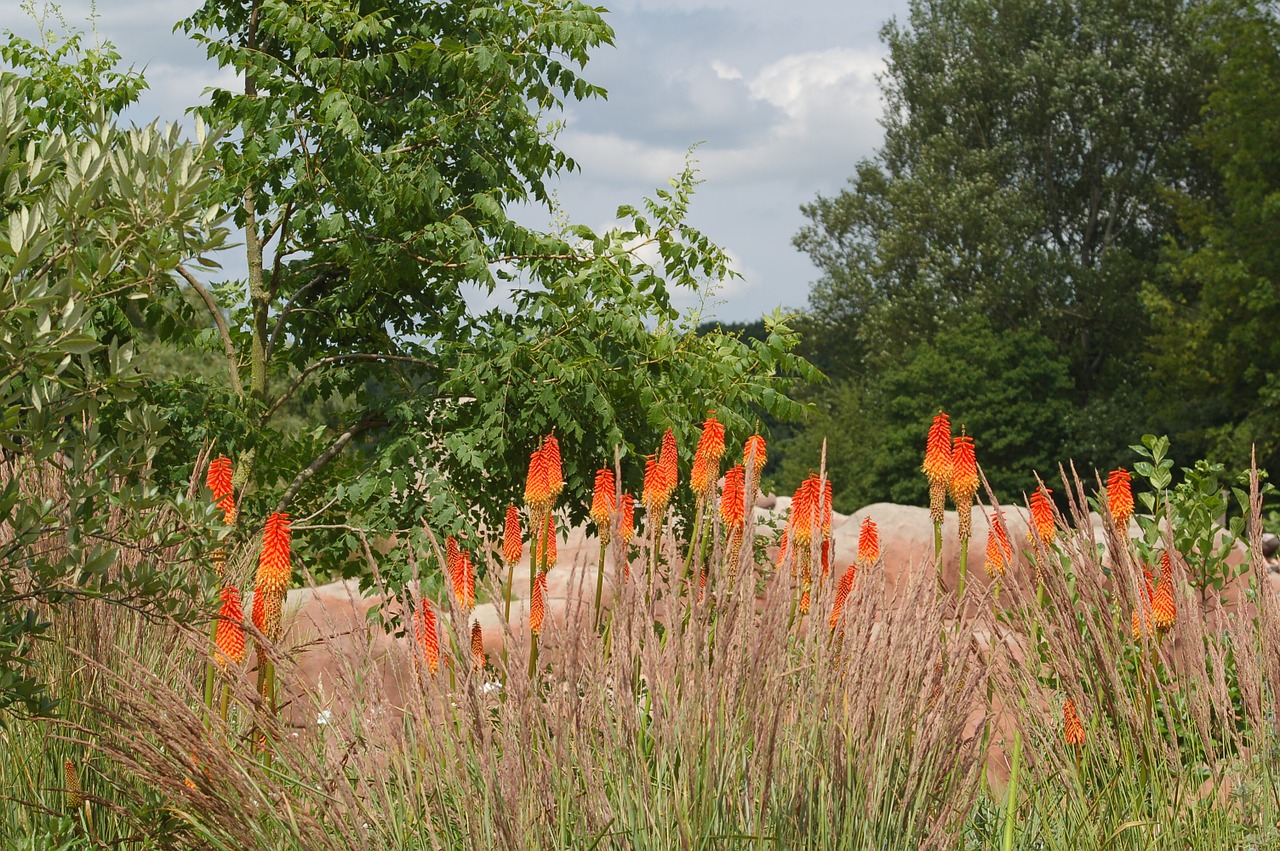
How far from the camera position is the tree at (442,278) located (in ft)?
19.8

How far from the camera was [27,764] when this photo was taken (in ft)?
11.3

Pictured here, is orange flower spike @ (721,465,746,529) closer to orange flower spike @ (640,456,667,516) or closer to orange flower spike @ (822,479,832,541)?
orange flower spike @ (640,456,667,516)

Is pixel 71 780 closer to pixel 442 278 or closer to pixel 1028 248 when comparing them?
pixel 442 278

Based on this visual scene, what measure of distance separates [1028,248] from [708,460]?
23.7 meters

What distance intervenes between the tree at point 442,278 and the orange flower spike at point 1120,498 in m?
2.59

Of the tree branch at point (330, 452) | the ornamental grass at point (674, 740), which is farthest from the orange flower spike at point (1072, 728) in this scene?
the tree branch at point (330, 452)

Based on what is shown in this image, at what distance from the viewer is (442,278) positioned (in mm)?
6809

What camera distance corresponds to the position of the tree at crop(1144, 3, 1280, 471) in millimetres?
19281

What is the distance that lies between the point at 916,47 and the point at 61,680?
86.1ft

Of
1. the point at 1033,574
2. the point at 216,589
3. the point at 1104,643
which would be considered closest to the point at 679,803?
the point at 1104,643

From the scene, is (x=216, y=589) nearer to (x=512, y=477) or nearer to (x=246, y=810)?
(x=246, y=810)

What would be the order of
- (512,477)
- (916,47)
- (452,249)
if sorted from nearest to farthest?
(452,249)
(512,477)
(916,47)

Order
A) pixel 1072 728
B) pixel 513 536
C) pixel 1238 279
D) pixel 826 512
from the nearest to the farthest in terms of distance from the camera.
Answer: pixel 826 512, pixel 1072 728, pixel 513 536, pixel 1238 279

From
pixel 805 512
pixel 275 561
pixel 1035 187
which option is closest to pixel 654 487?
pixel 805 512
